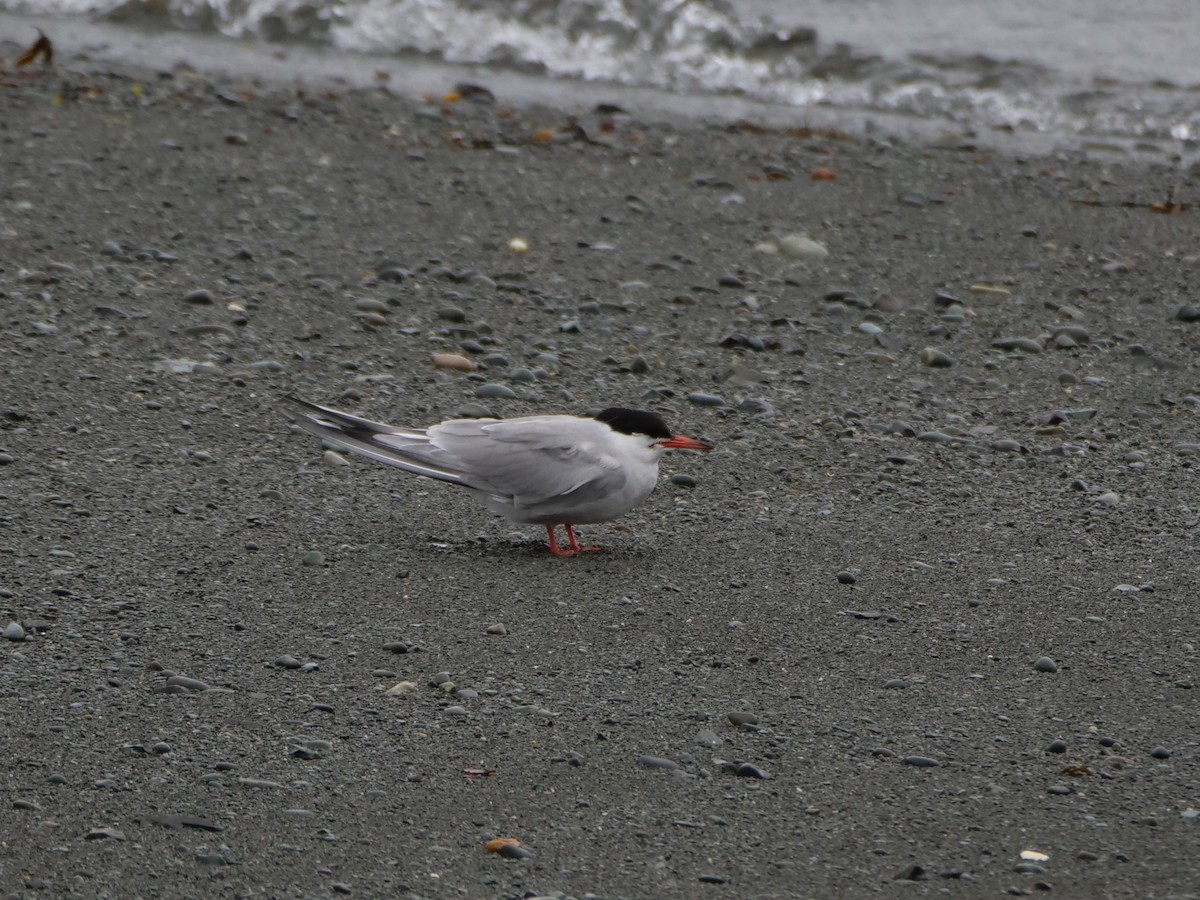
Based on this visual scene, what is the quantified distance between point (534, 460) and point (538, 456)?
0.02m

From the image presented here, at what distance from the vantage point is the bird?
466 centimetres

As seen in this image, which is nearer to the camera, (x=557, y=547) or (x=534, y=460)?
(x=534, y=460)

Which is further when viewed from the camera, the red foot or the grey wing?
the red foot

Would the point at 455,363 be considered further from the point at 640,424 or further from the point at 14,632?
the point at 14,632

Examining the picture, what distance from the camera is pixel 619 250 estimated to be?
752cm

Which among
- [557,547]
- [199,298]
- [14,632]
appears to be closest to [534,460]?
[557,547]

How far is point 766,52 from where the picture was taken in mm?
12664

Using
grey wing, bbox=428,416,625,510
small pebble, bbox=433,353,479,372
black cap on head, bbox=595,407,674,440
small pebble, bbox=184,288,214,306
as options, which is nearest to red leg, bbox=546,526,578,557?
grey wing, bbox=428,416,625,510

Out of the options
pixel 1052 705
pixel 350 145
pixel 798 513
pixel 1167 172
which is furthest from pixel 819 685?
pixel 1167 172

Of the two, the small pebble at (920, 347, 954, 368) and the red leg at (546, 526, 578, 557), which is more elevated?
the small pebble at (920, 347, 954, 368)

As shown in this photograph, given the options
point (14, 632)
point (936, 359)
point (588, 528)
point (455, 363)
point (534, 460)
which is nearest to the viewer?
point (14, 632)

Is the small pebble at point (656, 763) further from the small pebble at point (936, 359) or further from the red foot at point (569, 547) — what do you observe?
the small pebble at point (936, 359)

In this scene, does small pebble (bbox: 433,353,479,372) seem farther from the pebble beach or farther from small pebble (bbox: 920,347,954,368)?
small pebble (bbox: 920,347,954,368)

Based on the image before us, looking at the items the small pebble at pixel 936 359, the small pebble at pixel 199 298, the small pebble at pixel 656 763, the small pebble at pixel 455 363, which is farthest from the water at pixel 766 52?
the small pebble at pixel 656 763
